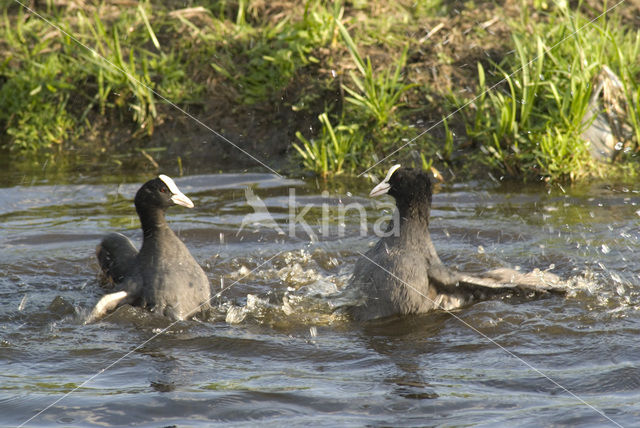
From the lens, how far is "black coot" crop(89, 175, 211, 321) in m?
5.25

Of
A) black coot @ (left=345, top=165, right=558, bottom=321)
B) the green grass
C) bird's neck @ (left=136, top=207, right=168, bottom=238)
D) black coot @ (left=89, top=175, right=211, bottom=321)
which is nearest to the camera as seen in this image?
black coot @ (left=89, top=175, right=211, bottom=321)

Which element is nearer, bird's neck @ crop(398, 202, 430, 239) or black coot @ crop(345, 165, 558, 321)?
black coot @ crop(345, 165, 558, 321)

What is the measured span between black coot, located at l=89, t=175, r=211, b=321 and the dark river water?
12cm

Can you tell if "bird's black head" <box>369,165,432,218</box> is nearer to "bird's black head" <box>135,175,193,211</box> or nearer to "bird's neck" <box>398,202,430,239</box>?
"bird's neck" <box>398,202,430,239</box>

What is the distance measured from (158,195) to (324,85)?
3.28m

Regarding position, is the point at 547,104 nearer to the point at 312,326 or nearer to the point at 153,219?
the point at 312,326

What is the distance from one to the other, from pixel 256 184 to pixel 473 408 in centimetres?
426

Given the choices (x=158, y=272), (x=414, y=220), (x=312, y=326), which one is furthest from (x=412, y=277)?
(x=158, y=272)

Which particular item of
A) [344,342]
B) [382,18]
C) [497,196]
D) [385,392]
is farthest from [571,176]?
[385,392]

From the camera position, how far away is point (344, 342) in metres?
4.97

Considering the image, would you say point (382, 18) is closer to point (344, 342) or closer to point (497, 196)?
point (497, 196)

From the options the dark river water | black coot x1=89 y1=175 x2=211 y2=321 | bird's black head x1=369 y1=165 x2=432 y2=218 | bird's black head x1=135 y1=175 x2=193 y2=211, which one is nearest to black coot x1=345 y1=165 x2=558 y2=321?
bird's black head x1=369 y1=165 x2=432 y2=218

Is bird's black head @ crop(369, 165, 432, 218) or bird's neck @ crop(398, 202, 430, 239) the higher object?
bird's black head @ crop(369, 165, 432, 218)

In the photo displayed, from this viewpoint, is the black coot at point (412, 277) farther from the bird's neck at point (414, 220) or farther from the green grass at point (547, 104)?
the green grass at point (547, 104)
